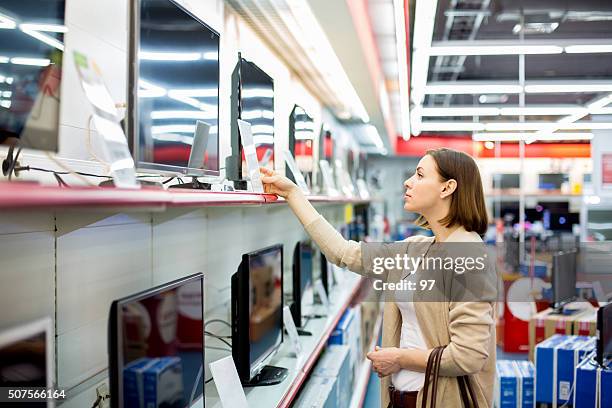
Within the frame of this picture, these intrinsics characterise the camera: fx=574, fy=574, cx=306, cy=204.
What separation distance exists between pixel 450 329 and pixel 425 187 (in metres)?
0.55

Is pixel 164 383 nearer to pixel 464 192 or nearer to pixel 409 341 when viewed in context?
pixel 409 341

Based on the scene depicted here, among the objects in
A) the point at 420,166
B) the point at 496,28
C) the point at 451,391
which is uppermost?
Answer: the point at 496,28

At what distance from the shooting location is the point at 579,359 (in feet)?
A: 13.0

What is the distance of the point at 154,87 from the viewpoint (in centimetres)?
150

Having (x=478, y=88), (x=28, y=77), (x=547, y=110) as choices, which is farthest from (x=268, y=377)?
(x=547, y=110)

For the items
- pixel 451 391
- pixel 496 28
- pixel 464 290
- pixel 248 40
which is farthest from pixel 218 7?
pixel 496 28

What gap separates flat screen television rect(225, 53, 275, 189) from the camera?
7.21ft

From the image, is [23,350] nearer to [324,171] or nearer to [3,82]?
[3,82]

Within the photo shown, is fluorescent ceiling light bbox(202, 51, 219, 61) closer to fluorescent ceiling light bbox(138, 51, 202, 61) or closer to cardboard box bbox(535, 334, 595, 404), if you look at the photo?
fluorescent ceiling light bbox(138, 51, 202, 61)

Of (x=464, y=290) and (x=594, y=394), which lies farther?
(x=594, y=394)

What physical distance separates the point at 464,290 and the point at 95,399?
4.29ft

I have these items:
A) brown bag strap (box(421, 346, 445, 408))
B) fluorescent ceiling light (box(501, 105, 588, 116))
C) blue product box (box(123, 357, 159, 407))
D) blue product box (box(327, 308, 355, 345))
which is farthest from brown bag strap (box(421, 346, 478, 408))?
fluorescent ceiling light (box(501, 105, 588, 116))

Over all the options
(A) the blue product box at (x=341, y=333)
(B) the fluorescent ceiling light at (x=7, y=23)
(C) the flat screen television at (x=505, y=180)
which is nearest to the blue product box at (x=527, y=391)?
(A) the blue product box at (x=341, y=333)

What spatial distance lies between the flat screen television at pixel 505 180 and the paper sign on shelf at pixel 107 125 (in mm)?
14368
